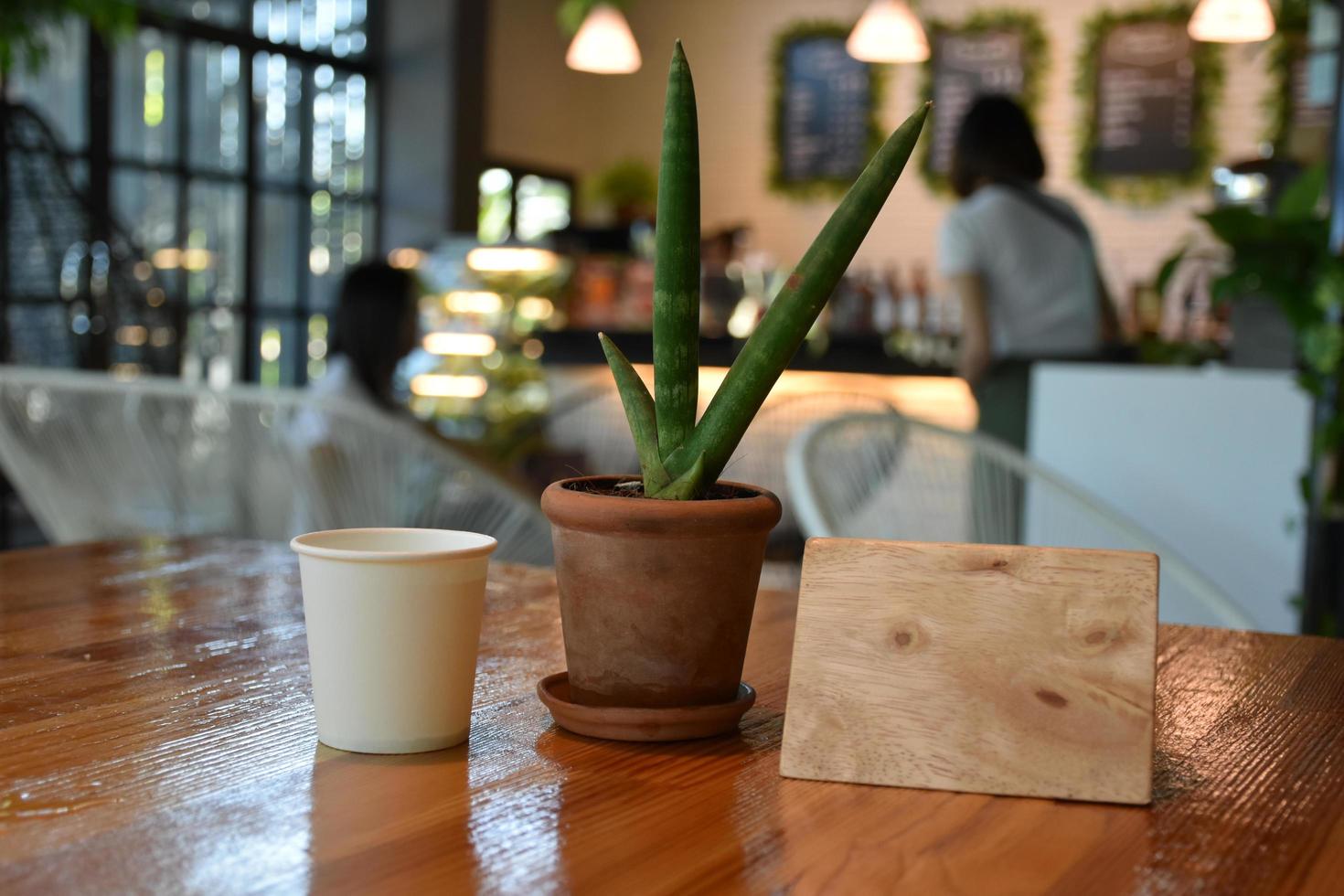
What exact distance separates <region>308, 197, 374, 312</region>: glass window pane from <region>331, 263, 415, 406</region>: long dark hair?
4.25 metres

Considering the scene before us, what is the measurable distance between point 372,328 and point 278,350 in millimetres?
4226

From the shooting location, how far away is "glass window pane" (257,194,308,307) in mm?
6773

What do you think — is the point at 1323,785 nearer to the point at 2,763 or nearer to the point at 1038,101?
the point at 2,763

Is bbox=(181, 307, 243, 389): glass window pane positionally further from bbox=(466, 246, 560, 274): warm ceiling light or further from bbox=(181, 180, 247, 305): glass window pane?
bbox=(466, 246, 560, 274): warm ceiling light

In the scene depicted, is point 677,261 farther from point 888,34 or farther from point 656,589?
point 888,34

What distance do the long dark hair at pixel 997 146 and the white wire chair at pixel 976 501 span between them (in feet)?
2.26

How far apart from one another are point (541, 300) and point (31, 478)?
390cm

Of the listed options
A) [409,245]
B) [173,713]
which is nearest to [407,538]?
[173,713]

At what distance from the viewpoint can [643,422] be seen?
713 millimetres

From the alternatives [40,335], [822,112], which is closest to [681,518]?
[40,335]

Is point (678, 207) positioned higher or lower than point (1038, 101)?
lower

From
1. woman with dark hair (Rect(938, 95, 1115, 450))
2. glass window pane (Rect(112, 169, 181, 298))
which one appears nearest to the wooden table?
woman with dark hair (Rect(938, 95, 1115, 450))

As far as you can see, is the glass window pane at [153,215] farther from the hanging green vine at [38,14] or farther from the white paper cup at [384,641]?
the white paper cup at [384,641]

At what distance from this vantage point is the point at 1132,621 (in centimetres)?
65
